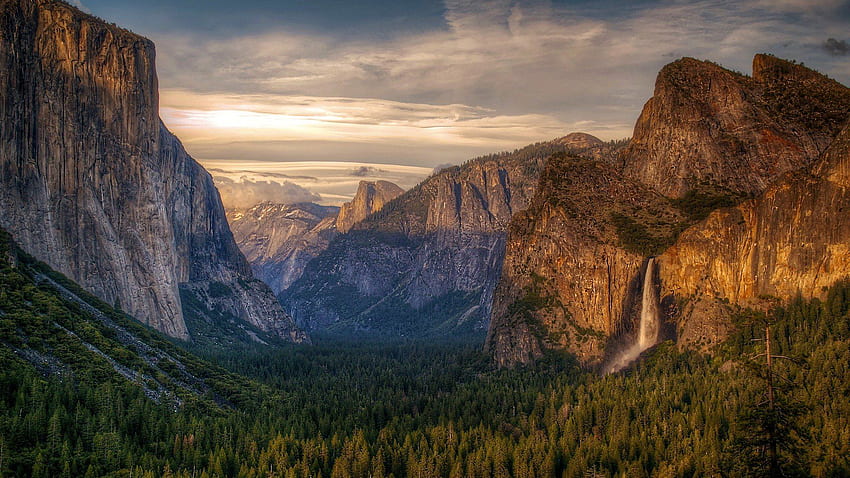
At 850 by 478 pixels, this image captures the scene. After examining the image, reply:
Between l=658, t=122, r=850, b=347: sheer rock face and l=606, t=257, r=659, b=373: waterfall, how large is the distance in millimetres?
3809

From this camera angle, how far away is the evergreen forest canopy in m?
115

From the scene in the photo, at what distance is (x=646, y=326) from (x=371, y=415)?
66.5 metres

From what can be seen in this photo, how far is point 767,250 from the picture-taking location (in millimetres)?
159250

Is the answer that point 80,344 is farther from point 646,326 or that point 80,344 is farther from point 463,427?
point 646,326

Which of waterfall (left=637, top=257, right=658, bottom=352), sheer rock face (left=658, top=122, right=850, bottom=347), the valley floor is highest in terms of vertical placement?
sheer rock face (left=658, top=122, right=850, bottom=347)

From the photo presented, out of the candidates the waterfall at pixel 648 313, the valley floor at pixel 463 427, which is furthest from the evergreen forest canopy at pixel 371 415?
the waterfall at pixel 648 313

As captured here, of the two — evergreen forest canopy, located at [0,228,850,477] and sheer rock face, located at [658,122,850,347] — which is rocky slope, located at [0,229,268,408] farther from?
sheer rock face, located at [658,122,850,347]

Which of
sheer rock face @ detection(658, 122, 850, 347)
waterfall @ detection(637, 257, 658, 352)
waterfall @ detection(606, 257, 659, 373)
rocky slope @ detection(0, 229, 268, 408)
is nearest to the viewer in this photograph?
rocky slope @ detection(0, 229, 268, 408)

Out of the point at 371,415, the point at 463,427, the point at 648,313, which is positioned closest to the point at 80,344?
the point at 371,415

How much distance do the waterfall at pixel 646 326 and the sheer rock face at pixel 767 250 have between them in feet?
12.5

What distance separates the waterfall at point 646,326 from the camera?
188 m

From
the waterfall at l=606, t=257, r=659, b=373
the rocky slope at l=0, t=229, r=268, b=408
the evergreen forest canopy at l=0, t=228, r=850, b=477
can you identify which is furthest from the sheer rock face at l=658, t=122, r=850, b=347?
the rocky slope at l=0, t=229, r=268, b=408

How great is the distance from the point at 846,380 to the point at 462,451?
187 feet

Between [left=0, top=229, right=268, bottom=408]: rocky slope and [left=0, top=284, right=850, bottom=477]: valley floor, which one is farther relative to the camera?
[left=0, top=229, right=268, bottom=408]: rocky slope
